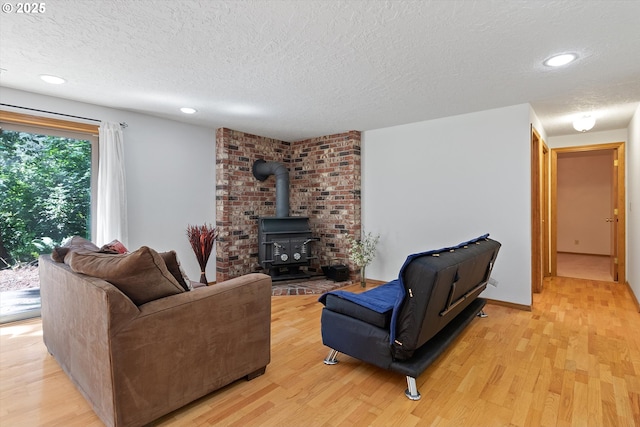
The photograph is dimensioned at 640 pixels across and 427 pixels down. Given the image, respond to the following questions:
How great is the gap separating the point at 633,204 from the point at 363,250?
10.9 ft

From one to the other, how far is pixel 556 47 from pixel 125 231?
430cm

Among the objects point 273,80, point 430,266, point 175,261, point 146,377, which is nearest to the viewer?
point 146,377

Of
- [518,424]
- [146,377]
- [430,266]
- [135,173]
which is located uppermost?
[135,173]

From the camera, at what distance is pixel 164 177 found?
405 cm

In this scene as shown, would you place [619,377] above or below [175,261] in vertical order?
below

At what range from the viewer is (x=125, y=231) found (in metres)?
3.59

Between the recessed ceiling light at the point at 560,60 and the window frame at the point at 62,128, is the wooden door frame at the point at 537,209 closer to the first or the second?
the recessed ceiling light at the point at 560,60

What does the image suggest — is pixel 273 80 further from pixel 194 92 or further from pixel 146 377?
pixel 146 377

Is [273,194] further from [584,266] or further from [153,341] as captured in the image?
[584,266]

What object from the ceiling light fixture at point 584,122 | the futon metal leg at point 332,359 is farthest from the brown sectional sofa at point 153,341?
the ceiling light fixture at point 584,122

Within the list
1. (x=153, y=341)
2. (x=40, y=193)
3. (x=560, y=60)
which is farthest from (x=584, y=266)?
(x=40, y=193)

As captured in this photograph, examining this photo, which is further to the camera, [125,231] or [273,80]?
[125,231]

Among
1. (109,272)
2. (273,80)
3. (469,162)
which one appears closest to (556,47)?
(469,162)

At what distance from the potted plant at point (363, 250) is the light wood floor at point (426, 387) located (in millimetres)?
1661
